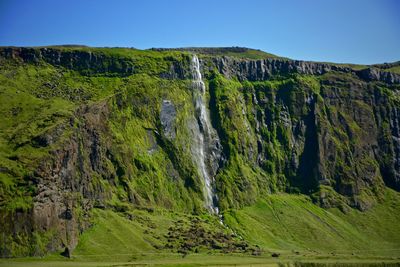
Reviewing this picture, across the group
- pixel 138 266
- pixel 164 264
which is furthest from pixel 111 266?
pixel 164 264

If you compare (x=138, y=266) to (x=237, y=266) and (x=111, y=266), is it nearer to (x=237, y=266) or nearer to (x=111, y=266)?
(x=111, y=266)

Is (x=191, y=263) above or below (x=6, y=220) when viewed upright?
below

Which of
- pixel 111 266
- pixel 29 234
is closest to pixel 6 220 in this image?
pixel 29 234

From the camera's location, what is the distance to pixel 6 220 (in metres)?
195

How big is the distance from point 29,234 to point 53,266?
3018 cm

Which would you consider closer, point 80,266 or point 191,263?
point 80,266

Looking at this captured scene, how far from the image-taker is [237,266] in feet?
639

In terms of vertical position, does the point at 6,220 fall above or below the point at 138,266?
above

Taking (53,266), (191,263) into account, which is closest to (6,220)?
(53,266)

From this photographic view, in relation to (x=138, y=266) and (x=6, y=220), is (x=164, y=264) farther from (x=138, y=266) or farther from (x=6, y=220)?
(x=6, y=220)

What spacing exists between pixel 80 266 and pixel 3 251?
30024 mm

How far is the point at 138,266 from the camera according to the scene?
593ft

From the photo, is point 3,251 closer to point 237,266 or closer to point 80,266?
point 80,266

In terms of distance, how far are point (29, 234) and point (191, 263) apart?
56311 mm
